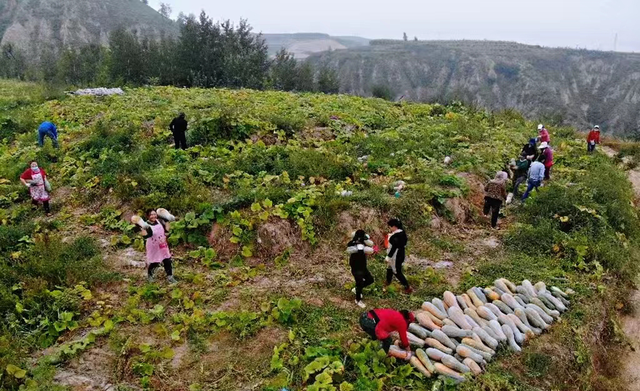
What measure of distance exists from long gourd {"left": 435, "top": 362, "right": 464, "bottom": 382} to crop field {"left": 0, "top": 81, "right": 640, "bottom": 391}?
0.11 m

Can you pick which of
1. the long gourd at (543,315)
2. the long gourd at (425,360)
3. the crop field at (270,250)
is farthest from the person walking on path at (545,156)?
the long gourd at (425,360)

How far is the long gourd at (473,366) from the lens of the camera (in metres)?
5.80

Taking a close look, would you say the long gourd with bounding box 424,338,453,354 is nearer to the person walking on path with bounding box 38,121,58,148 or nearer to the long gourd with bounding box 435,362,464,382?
the long gourd with bounding box 435,362,464,382

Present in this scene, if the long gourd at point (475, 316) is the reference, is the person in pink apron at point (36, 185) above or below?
above

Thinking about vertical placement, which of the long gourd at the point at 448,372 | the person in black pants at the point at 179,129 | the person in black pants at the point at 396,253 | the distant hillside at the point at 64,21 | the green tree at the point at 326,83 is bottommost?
the long gourd at the point at 448,372

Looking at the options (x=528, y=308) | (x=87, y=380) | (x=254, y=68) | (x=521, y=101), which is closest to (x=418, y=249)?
(x=528, y=308)

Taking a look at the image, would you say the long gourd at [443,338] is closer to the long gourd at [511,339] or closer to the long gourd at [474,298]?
the long gourd at [511,339]

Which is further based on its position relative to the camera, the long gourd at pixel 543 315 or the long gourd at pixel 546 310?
the long gourd at pixel 546 310

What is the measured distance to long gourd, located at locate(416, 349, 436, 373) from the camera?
5.82 meters

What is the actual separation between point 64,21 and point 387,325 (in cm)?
9772

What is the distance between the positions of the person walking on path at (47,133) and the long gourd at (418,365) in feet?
38.9

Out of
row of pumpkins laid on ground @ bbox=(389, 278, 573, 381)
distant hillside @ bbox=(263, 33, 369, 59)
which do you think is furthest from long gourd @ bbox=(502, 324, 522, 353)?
distant hillside @ bbox=(263, 33, 369, 59)

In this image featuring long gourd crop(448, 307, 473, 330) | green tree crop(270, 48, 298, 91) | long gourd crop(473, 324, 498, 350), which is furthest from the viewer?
green tree crop(270, 48, 298, 91)

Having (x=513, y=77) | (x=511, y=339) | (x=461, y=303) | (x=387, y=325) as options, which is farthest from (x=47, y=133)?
(x=513, y=77)
